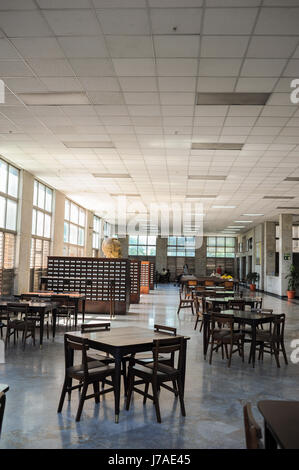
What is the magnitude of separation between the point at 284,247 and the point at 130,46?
616 inches

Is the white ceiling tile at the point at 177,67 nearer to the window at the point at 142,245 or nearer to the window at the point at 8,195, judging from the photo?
the window at the point at 8,195

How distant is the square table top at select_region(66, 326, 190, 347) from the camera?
398 centimetres

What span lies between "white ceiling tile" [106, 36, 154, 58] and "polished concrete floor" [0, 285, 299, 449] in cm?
415

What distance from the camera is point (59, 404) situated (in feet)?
12.8

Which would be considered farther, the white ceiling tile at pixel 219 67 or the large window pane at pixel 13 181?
A: the large window pane at pixel 13 181

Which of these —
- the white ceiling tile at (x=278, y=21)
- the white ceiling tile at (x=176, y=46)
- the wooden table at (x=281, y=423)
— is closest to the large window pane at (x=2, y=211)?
the white ceiling tile at (x=176, y=46)

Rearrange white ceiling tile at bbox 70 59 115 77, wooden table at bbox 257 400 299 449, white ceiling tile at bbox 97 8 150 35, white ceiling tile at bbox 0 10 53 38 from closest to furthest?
wooden table at bbox 257 400 299 449 < white ceiling tile at bbox 97 8 150 35 < white ceiling tile at bbox 0 10 53 38 < white ceiling tile at bbox 70 59 115 77

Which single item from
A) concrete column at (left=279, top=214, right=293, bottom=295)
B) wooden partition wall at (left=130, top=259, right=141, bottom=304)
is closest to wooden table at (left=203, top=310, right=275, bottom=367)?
wooden partition wall at (left=130, top=259, right=141, bottom=304)

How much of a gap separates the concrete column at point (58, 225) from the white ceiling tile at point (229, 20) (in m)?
11.1

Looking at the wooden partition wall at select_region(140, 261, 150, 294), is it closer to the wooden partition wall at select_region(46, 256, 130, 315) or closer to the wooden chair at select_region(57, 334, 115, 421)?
the wooden partition wall at select_region(46, 256, 130, 315)

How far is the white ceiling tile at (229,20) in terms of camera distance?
4.03 metres

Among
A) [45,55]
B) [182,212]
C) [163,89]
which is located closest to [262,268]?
[182,212]

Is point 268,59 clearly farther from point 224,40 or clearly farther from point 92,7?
point 92,7
